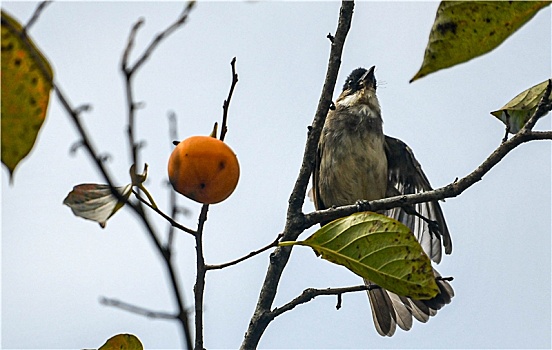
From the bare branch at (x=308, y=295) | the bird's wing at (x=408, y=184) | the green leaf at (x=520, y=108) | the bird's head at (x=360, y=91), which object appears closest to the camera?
the green leaf at (x=520, y=108)

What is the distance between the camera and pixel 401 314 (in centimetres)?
389

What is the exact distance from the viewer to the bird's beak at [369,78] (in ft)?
17.6

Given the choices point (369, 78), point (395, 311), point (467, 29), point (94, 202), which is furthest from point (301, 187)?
point (369, 78)

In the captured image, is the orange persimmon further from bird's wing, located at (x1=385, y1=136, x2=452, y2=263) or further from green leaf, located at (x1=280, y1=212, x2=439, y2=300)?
bird's wing, located at (x1=385, y1=136, x2=452, y2=263)

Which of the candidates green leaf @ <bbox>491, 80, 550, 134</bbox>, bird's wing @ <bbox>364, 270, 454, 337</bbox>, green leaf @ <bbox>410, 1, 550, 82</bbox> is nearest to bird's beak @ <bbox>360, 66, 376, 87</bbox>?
bird's wing @ <bbox>364, 270, 454, 337</bbox>

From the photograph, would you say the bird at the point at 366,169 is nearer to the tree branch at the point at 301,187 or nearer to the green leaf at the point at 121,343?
the tree branch at the point at 301,187

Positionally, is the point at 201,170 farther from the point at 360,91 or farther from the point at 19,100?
the point at 360,91

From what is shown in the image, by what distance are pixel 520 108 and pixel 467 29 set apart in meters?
0.99

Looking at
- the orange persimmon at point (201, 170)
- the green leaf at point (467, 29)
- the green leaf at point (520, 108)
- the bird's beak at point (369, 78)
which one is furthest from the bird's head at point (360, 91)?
the green leaf at point (467, 29)

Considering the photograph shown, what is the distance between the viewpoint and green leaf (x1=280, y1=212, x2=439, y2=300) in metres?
1.92

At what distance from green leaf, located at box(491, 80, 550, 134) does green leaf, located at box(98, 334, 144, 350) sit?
3.92 feet

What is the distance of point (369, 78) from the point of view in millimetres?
5383

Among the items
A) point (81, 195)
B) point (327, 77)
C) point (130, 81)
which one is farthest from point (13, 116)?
point (327, 77)

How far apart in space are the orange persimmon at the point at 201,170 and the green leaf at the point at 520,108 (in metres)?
0.86
